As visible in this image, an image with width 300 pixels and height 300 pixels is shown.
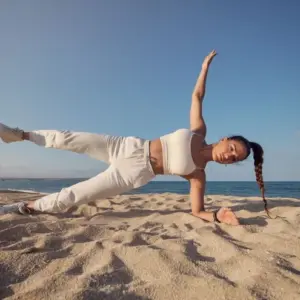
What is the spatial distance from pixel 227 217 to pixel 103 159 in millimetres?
1485

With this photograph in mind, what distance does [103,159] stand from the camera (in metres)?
3.52

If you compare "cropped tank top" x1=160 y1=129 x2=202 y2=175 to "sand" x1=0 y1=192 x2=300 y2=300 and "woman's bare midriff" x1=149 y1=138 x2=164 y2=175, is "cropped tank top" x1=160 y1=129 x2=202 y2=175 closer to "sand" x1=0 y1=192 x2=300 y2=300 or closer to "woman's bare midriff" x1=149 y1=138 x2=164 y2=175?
"woman's bare midriff" x1=149 y1=138 x2=164 y2=175

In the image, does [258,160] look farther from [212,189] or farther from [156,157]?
[212,189]

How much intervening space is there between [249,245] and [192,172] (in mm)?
1254

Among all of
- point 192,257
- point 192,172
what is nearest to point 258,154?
point 192,172

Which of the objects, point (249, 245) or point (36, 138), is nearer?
point (249, 245)

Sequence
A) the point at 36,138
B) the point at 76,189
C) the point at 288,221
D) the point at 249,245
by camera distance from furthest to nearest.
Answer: the point at 36,138 < the point at 76,189 < the point at 288,221 < the point at 249,245

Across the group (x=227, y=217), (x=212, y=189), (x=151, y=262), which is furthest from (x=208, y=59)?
(x=212, y=189)

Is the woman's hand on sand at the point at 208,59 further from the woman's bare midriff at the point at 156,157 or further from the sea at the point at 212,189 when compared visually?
the sea at the point at 212,189

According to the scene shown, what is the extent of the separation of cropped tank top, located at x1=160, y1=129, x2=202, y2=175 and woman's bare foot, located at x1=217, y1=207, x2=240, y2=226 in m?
0.56

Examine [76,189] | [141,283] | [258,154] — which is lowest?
[141,283]

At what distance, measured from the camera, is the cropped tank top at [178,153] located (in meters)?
3.32

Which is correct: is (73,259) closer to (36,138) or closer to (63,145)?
(63,145)

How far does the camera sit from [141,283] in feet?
5.48
